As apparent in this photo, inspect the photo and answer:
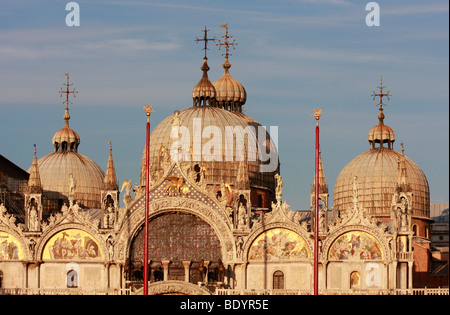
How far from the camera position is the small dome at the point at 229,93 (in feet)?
373

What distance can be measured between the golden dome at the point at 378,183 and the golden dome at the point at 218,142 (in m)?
7.71

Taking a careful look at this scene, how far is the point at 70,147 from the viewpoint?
382 feet

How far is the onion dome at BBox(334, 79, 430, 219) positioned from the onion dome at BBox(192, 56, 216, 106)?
42.2ft

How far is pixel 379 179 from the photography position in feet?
354

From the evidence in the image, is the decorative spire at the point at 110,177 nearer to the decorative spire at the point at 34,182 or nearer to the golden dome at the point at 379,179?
the decorative spire at the point at 34,182

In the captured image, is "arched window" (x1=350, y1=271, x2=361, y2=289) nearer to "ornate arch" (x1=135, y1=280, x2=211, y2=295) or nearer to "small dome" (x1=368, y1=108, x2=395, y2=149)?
"ornate arch" (x1=135, y1=280, x2=211, y2=295)

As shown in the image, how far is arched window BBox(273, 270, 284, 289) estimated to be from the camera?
91.0 meters

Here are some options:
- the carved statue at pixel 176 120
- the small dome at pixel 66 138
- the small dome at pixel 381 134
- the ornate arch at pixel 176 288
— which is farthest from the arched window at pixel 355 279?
the small dome at pixel 66 138

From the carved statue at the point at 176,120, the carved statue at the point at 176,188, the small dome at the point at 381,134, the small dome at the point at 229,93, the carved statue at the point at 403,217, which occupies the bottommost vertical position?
the carved statue at the point at 403,217

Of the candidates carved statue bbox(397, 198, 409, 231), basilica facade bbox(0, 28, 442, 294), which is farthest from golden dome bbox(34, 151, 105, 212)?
carved statue bbox(397, 198, 409, 231)

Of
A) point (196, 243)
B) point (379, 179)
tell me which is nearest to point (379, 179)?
point (379, 179)

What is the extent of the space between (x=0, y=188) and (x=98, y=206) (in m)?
12.3

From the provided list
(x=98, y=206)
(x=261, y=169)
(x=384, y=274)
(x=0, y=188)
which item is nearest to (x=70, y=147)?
(x=98, y=206)

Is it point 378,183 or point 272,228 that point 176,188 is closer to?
point 272,228
